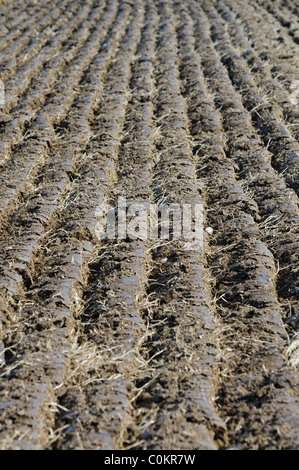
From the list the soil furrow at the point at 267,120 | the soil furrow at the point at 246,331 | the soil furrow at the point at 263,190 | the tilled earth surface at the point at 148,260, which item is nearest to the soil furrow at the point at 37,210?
the tilled earth surface at the point at 148,260

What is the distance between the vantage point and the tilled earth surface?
2047 millimetres

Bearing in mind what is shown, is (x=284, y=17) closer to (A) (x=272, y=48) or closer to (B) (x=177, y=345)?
(A) (x=272, y=48)

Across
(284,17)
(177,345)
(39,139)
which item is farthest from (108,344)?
(284,17)

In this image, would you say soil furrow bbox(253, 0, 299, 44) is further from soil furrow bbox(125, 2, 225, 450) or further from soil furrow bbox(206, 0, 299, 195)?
soil furrow bbox(125, 2, 225, 450)

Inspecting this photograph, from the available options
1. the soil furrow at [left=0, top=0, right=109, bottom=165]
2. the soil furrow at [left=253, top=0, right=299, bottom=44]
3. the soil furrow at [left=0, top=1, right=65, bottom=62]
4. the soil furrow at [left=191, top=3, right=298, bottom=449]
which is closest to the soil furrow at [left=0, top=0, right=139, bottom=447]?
the soil furrow at [left=191, top=3, right=298, bottom=449]

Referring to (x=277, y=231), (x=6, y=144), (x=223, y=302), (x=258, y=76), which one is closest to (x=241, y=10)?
(x=258, y=76)

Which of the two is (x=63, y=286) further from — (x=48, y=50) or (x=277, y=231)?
(x=48, y=50)

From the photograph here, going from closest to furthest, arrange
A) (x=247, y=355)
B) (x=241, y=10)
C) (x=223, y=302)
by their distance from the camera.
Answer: (x=247, y=355) → (x=223, y=302) → (x=241, y=10)

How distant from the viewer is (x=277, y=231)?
314 cm

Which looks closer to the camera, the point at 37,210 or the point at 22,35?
the point at 37,210

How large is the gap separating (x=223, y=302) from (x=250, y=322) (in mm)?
245

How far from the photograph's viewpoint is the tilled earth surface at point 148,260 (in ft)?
6.72

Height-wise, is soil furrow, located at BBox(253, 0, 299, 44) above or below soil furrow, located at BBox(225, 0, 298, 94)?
below

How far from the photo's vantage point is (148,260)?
2.97 meters
